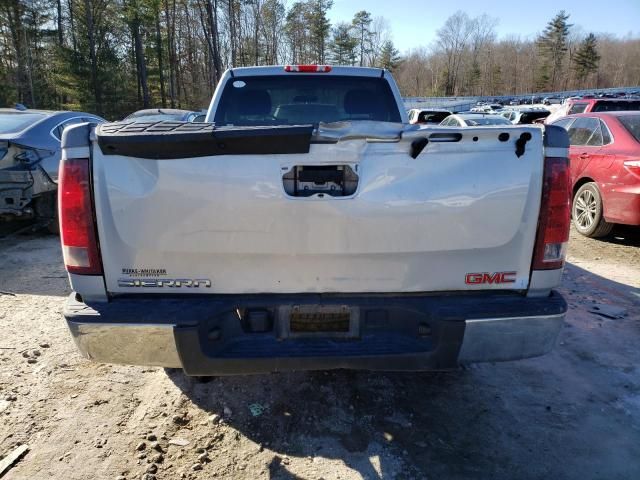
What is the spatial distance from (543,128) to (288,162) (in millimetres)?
1203

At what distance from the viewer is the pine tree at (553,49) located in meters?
83.3

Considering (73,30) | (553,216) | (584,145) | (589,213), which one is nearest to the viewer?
→ (553,216)

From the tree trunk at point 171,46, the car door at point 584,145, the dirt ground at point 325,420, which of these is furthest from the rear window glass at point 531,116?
the tree trunk at point 171,46

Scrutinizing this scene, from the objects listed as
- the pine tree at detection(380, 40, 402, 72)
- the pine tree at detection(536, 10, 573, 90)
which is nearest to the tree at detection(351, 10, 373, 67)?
the pine tree at detection(380, 40, 402, 72)

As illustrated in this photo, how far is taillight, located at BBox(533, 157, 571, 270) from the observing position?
79.7 inches

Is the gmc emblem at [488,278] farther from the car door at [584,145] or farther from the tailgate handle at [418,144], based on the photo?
the car door at [584,145]

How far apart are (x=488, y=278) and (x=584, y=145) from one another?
19.9 ft

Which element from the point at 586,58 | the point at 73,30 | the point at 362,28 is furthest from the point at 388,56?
the point at 73,30

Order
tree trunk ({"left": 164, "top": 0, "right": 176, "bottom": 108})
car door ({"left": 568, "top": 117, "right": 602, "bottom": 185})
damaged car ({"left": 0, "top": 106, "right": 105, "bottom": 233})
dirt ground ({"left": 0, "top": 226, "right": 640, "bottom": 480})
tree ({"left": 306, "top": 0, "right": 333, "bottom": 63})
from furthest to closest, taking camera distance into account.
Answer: tree ({"left": 306, "top": 0, "right": 333, "bottom": 63})
tree trunk ({"left": 164, "top": 0, "right": 176, "bottom": 108})
car door ({"left": 568, "top": 117, "right": 602, "bottom": 185})
damaged car ({"left": 0, "top": 106, "right": 105, "bottom": 233})
dirt ground ({"left": 0, "top": 226, "right": 640, "bottom": 480})

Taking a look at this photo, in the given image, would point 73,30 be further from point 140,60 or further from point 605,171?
point 605,171

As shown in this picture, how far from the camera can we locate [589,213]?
6.62 meters

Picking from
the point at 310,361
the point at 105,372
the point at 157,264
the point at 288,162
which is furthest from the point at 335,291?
the point at 105,372

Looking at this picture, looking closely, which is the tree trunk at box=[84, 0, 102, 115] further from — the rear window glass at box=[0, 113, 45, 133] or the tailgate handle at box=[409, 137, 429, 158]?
the tailgate handle at box=[409, 137, 429, 158]

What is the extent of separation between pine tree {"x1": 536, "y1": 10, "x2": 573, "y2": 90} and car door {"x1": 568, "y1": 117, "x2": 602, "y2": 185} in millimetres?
92102
